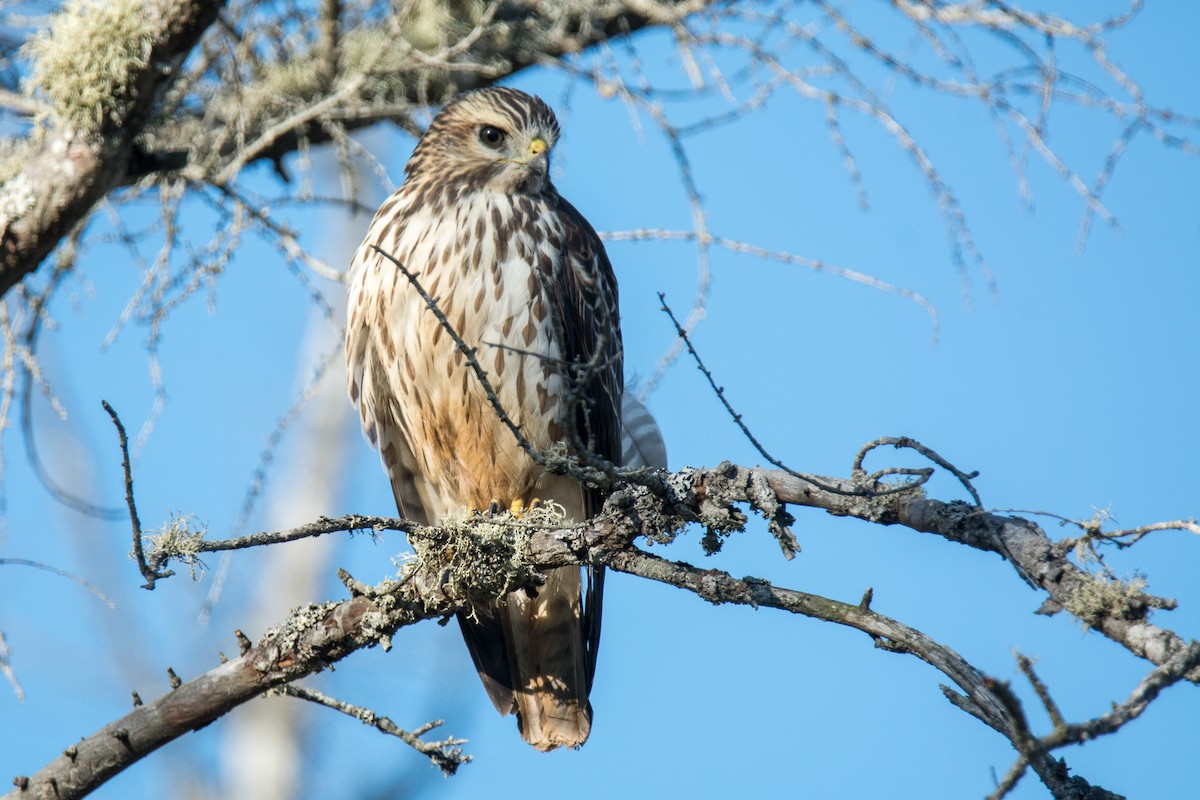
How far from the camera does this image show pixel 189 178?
420 cm

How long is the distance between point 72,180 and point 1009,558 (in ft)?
9.36

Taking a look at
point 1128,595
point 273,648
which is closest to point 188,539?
point 273,648

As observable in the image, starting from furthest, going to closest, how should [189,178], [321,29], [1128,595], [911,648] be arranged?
[321,29], [189,178], [911,648], [1128,595]

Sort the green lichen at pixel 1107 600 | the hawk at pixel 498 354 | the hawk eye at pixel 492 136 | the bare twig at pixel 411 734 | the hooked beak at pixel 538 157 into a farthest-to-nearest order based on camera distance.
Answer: the hawk eye at pixel 492 136
the hooked beak at pixel 538 157
the hawk at pixel 498 354
the bare twig at pixel 411 734
the green lichen at pixel 1107 600

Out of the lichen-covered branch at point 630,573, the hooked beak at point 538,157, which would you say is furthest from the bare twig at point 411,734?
the hooked beak at point 538,157

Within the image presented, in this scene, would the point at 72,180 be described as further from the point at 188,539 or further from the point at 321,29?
the point at 321,29

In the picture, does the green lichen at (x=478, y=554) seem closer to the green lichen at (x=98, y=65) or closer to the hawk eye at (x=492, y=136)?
the green lichen at (x=98, y=65)

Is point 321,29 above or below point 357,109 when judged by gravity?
above

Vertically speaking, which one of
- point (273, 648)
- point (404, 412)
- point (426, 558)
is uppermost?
point (404, 412)

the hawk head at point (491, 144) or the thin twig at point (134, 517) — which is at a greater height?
the hawk head at point (491, 144)

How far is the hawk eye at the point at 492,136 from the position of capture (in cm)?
461

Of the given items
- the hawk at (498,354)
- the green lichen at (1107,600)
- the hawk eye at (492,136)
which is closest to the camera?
the green lichen at (1107,600)

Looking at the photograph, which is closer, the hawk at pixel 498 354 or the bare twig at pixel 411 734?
the bare twig at pixel 411 734

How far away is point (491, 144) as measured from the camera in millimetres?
4613
